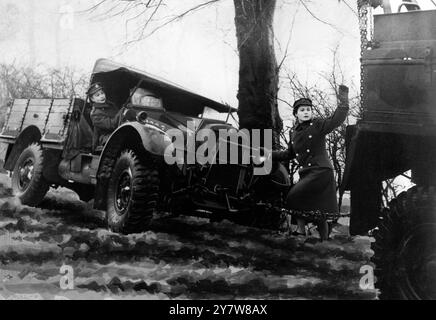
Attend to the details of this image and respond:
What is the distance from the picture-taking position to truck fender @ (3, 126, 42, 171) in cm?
664

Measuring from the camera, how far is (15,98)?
690 centimetres

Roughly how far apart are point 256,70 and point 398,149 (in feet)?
7.76

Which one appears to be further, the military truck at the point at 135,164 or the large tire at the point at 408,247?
the military truck at the point at 135,164

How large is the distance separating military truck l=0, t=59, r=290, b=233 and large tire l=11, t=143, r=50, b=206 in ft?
0.04

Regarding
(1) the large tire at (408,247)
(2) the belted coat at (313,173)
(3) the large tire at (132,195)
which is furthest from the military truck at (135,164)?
(1) the large tire at (408,247)

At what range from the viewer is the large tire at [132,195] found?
4609 mm

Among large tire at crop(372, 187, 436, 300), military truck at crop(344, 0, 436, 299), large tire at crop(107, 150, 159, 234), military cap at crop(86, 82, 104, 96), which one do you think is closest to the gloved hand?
military truck at crop(344, 0, 436, 299)

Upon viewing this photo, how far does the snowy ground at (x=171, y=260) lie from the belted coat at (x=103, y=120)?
0.93 metres

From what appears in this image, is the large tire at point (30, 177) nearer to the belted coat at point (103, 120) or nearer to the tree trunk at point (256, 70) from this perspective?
the belted coat at point (103, 120)

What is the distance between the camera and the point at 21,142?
6.68 metres

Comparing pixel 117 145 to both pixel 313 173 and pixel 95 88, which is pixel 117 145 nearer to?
pixel 95 88

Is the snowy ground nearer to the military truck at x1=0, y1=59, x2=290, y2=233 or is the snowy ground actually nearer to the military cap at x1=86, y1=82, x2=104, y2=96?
the military truck at x1=0, y1=59, x2=290, y2=233

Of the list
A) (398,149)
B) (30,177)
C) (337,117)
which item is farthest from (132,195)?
(398,149)

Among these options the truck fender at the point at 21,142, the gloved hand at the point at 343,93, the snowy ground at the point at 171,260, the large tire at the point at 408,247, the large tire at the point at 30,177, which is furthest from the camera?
the truck fender at the point at 21,142
